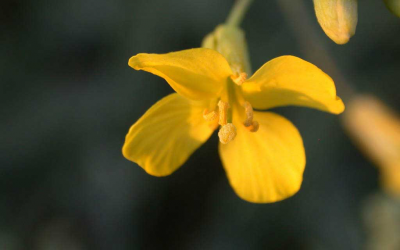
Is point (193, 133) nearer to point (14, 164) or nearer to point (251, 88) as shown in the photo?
point (251, 88)

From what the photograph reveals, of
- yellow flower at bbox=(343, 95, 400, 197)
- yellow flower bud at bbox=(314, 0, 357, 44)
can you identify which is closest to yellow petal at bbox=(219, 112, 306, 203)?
yellow flower bud at bbox=(314, 0, 357, 44)

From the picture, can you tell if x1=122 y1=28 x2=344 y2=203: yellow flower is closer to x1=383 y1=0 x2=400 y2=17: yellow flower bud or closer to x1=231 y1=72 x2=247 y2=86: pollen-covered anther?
x1=231 y1=72 x2=247 y2=86: pollen-covered anther

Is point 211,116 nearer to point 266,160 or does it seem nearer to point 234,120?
point 234,120

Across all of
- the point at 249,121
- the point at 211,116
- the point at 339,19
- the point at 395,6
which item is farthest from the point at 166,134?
the point at 395,6

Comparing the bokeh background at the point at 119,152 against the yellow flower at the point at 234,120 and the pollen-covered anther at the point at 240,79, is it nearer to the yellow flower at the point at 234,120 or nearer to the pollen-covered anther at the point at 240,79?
the yellow flower at the point at 234,120

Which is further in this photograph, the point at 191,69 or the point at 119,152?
the point at 119,152

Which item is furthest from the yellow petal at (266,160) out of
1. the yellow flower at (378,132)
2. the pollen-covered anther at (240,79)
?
the yellow flower at (378,132)

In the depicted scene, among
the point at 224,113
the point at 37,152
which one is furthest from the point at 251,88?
the point at 37,152
